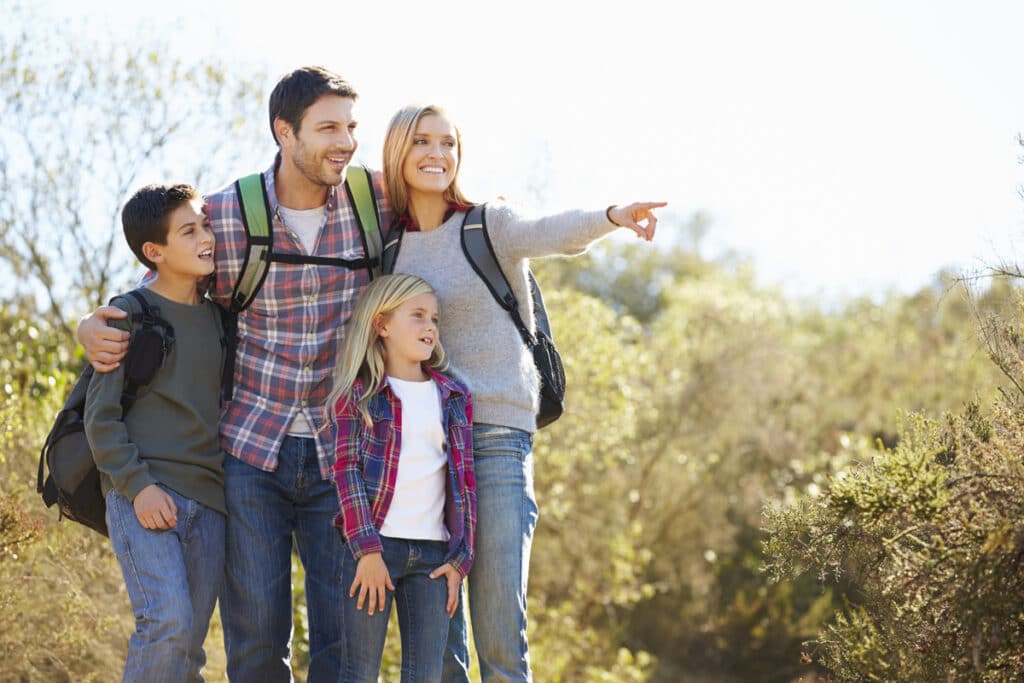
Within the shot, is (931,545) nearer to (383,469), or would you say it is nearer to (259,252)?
(383,469)

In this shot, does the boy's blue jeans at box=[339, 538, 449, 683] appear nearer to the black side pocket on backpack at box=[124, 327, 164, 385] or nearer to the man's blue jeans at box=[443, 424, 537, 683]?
the man's blue jeans at box=[443, 424, 537, 683]

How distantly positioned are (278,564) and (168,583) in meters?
0.49

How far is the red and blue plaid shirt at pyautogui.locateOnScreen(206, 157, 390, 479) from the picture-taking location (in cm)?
392

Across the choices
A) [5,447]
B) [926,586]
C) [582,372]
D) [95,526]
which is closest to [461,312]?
[95,526]

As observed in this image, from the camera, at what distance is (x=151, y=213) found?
3.86 m

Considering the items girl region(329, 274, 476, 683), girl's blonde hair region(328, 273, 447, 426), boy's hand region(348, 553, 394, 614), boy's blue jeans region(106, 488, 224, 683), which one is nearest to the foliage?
girl region(329, 274, 476, 683)

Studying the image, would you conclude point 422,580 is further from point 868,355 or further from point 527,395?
point 868,355

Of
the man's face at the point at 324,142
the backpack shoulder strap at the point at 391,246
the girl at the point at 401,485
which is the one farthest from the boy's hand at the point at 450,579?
the man's face at the point at 324,142

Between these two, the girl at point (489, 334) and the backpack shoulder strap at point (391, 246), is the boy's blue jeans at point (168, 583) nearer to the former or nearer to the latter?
the girl at point (489, 334)

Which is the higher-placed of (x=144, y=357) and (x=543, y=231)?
(x=543, y=231)

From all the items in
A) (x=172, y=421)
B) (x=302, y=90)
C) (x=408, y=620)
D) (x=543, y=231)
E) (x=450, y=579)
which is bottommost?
(x=408, y=620)

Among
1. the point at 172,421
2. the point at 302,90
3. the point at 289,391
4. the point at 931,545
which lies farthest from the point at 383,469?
the point at 931,545

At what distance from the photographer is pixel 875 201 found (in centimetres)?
2242

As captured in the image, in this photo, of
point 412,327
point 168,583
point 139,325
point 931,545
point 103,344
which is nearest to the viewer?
point 931,545
